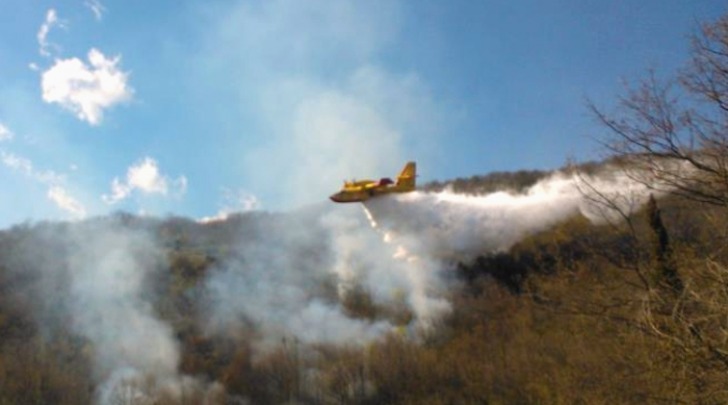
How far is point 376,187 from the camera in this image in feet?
116

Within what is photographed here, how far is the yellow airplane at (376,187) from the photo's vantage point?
34875 millimetres

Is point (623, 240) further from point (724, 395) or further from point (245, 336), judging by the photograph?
point (245, 336)

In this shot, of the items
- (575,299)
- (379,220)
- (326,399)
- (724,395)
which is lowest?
(326,399)

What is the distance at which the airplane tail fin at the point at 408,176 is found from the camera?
116 feet

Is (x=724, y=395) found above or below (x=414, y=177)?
below

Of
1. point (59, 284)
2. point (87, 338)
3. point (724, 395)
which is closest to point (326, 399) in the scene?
point (87, 338)

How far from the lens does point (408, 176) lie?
3556 centimetres

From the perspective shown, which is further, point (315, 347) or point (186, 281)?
point (186, 281)

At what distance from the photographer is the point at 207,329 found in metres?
75.3

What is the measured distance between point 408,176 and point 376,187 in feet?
5.47

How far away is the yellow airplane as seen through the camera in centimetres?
3488

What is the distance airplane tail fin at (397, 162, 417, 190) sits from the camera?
35250mm

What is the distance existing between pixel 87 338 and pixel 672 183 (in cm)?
5856

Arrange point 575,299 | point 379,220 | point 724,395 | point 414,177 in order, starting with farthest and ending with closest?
point 379,220, point 414,177, point 575,299, point 724,395
